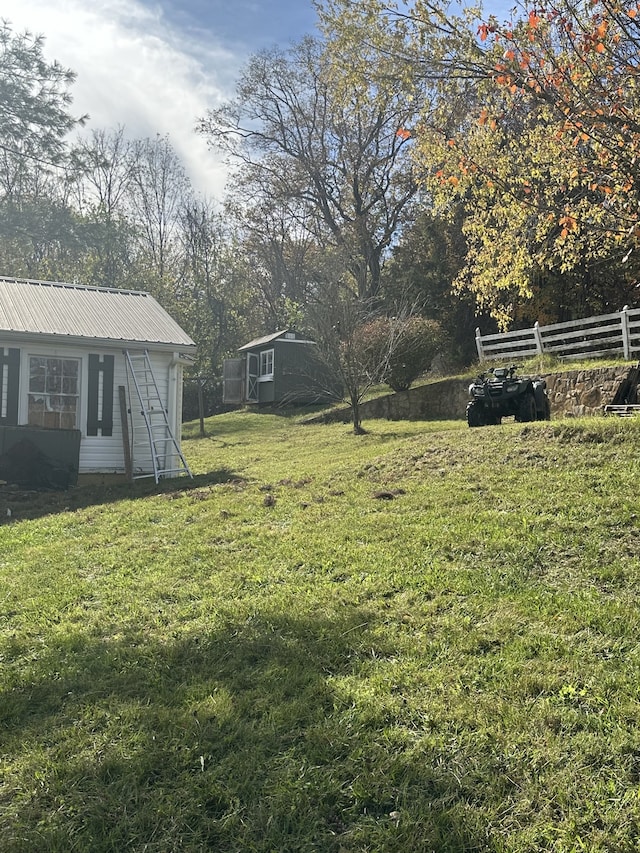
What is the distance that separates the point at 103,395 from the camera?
11398 millimetres

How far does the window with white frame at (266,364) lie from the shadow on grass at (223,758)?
76.4 feet

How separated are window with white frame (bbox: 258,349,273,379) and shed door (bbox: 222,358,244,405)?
1502mm

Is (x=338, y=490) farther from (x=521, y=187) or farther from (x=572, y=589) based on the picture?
(x=521, y=187)

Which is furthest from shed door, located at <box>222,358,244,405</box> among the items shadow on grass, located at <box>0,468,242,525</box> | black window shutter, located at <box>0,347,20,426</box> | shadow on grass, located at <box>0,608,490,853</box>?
shadow on grass, located at <box>0,608,490,853</box>

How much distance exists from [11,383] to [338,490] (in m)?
6.39

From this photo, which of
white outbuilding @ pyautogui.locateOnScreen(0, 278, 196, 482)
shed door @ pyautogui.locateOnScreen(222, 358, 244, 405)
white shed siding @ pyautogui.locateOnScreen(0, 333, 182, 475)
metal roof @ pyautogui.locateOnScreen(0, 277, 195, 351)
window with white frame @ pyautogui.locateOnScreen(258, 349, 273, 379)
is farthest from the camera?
shed door @ pyautogui.locateOnScreen(222, 358, 244, 405)

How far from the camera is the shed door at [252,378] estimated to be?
90.8ft

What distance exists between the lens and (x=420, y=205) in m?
26.4

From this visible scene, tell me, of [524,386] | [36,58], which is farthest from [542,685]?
[36,58]

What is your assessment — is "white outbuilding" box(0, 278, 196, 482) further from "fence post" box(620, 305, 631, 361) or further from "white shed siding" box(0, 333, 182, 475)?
"fence post" box(620, 305, 631, 361)

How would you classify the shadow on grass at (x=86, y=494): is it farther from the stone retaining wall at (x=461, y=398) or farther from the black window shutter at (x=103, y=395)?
the stone retaining wall at (x=461, y=398)

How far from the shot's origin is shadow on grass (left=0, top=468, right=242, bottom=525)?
349 inches

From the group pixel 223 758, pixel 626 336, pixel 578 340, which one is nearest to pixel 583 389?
pixel 626 336

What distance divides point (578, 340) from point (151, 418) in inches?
442
